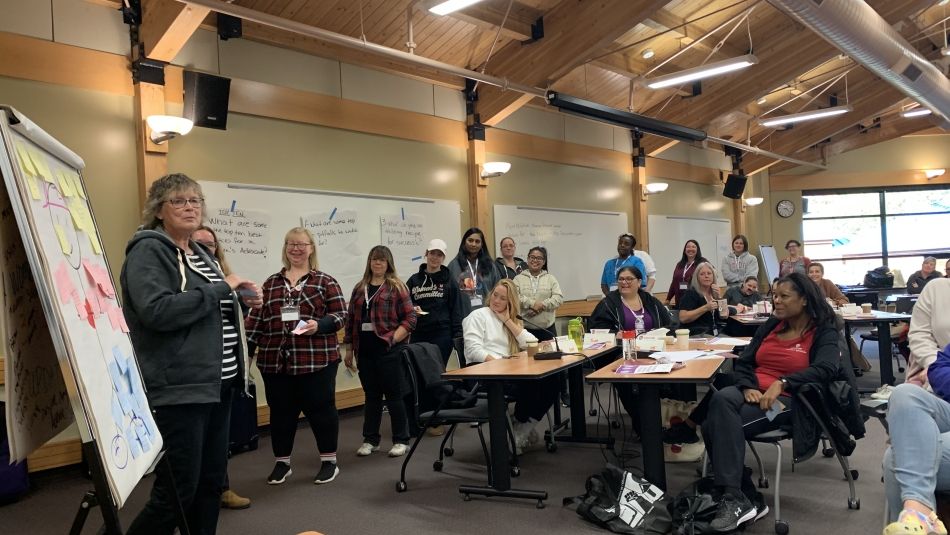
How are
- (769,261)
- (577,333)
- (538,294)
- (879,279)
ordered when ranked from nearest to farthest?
(577,333), (538,294), (879,279), (769,261)

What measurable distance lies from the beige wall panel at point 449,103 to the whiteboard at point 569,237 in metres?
1.13

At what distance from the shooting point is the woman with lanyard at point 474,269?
18.1 ft

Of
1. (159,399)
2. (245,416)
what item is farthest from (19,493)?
(159,399)

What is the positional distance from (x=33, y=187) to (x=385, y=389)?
317cm

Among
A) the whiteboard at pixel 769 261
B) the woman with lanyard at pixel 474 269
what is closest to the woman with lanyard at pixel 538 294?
the woman with lanyard at pixel 474 269

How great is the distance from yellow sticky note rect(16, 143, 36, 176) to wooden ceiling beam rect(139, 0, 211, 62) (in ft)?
11.3

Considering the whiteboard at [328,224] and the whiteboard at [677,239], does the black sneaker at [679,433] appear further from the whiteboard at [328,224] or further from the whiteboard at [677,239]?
the whiteboard at [677,239]

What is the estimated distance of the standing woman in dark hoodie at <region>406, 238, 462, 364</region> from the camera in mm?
4961

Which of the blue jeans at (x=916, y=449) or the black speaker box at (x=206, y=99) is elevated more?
the black speaker box at (x=206, y=99)

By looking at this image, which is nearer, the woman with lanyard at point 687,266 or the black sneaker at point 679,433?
the black sneaker at point 679,433

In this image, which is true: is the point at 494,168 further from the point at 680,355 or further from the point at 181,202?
the point at 181,202

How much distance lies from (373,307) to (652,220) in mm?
6760

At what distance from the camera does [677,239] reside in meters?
10.7

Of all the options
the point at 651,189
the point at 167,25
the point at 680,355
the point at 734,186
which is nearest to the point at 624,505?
the point at 680,355
